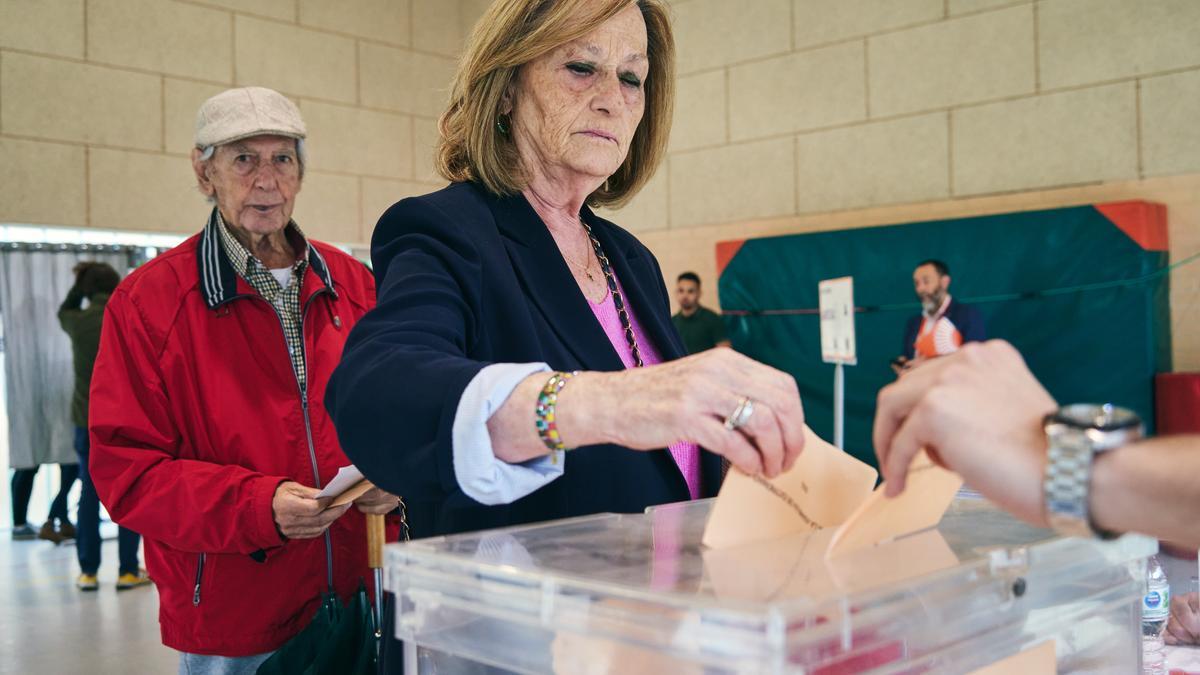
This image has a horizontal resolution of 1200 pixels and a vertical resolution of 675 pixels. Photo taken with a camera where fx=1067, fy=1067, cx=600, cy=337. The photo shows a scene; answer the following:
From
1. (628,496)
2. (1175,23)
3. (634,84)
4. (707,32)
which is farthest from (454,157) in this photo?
(707,32)

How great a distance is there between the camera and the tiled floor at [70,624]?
189 inches

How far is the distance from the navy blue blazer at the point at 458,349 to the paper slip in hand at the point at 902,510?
0.90ft

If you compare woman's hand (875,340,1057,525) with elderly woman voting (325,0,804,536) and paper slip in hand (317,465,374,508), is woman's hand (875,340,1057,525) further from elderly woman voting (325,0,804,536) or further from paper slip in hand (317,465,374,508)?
paper slip in hand (317,465,374,508)

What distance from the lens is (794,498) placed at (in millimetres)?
909

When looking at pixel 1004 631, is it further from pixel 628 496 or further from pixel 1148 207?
pixel 1148 207

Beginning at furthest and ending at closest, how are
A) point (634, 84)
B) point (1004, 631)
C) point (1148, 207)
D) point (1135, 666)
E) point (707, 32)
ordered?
point (707, 32)
point (1148, 207)
point (634, 84)
point (1135, 666)
point (1004, 631)

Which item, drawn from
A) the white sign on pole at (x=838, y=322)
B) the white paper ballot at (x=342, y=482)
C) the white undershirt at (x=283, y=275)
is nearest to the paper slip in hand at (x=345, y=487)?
the white paper ballot at (x=342, y=482)

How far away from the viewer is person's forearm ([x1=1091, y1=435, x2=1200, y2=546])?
0.70 metres

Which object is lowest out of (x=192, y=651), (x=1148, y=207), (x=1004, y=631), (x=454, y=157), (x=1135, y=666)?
(x=192, y=651)

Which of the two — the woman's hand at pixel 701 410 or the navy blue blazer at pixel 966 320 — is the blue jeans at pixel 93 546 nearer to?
the navy blue blazer at pixel 966 320

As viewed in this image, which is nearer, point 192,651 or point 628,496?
point 628,496

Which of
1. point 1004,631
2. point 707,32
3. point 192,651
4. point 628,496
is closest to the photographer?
point 1004,631

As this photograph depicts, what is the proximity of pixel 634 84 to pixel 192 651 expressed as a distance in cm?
148

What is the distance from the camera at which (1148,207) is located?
6.34 meters
